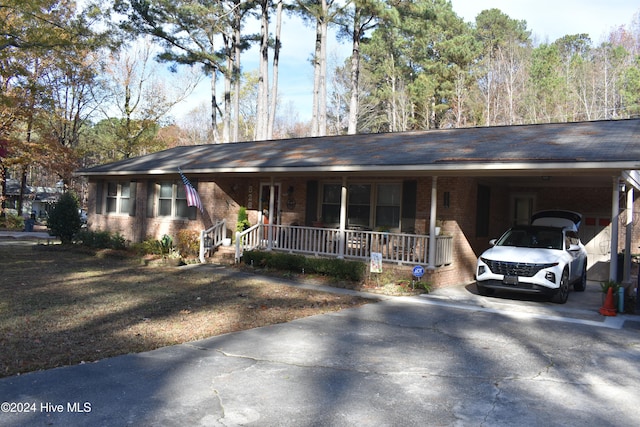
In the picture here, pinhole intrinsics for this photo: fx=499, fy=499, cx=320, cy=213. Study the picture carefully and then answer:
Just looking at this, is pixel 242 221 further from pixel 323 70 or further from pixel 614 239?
pixel 323 70

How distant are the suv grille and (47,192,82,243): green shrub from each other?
53.3 ft

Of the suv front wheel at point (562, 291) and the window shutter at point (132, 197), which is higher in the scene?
the window shutter at point (132, 197)

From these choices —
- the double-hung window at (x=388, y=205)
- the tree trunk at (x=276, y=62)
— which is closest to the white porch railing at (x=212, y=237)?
the double-hung window at (x=388, y=205)

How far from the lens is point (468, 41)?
35438 mm

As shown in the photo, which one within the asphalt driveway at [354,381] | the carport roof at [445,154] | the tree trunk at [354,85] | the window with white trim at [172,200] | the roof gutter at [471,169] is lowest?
the asphalt driveway at [354,381]

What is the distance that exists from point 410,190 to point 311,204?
11.2 feet

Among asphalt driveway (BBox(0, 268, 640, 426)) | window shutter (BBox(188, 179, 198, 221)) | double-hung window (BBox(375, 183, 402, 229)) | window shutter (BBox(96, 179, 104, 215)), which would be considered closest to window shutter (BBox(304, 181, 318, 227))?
double-hung window (BBox(375, 183, 402, 229))

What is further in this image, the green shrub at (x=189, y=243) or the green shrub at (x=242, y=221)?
the green shrub at (x=189, y=243)

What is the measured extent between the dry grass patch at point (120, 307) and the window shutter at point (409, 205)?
12.6 feet

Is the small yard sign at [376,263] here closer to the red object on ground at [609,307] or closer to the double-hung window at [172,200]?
the red object on ground at [609,307]

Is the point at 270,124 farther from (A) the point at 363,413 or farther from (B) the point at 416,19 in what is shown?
(A) the point at 363,413

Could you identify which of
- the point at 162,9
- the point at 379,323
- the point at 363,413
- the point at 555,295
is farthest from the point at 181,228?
the point at 162,9

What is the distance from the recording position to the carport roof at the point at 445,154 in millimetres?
9875

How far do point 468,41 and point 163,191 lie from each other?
2618 centimetres
